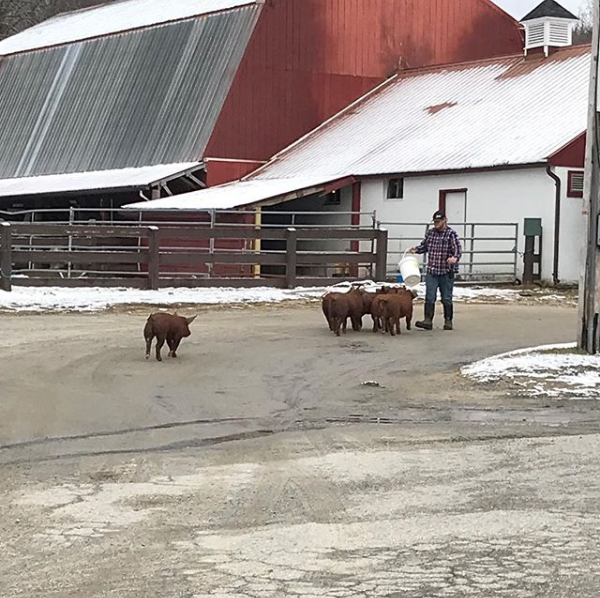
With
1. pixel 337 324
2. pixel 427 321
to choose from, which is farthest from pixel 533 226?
pixel 337 324

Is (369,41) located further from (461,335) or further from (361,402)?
(361,402)

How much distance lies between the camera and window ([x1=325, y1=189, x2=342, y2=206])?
32.5 metres

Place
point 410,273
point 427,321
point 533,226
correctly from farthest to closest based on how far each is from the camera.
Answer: point 533,226, point 410,273, point 427,321

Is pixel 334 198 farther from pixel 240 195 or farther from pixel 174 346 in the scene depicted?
pixel 174 346

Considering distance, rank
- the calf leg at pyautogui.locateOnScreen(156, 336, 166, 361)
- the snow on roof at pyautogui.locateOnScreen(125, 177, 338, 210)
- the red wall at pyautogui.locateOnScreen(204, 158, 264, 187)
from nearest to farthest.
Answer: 1. the calf leg at pyautogui.locateOnScreen(156, 336, 166, 361)
2. the snow on roof at pyautogui.locateOnScreen(125, 177, 338, 210)
3. the red wall at pyautogui.locateOnScreen(204, 158, 264, 187)

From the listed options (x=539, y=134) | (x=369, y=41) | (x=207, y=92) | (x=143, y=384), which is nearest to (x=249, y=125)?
(x=207, y=92)

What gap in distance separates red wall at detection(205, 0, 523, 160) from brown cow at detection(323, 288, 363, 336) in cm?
1887

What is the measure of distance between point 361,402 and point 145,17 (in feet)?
113

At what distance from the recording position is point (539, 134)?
1091 inches

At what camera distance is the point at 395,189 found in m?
30.7

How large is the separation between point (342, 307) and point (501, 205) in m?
12.5

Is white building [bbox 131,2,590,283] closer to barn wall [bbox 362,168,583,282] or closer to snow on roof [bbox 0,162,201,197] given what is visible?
barn wall [bbox 362,168,583,282]

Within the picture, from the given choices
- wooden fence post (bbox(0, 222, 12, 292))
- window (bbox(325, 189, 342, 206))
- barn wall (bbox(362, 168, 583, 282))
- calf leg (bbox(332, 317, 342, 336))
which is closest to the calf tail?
calf leg (bbox(332, 317, 342, 336))

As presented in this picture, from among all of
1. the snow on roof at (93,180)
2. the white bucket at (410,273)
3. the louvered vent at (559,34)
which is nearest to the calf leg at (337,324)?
the white bucket at (410,273)
